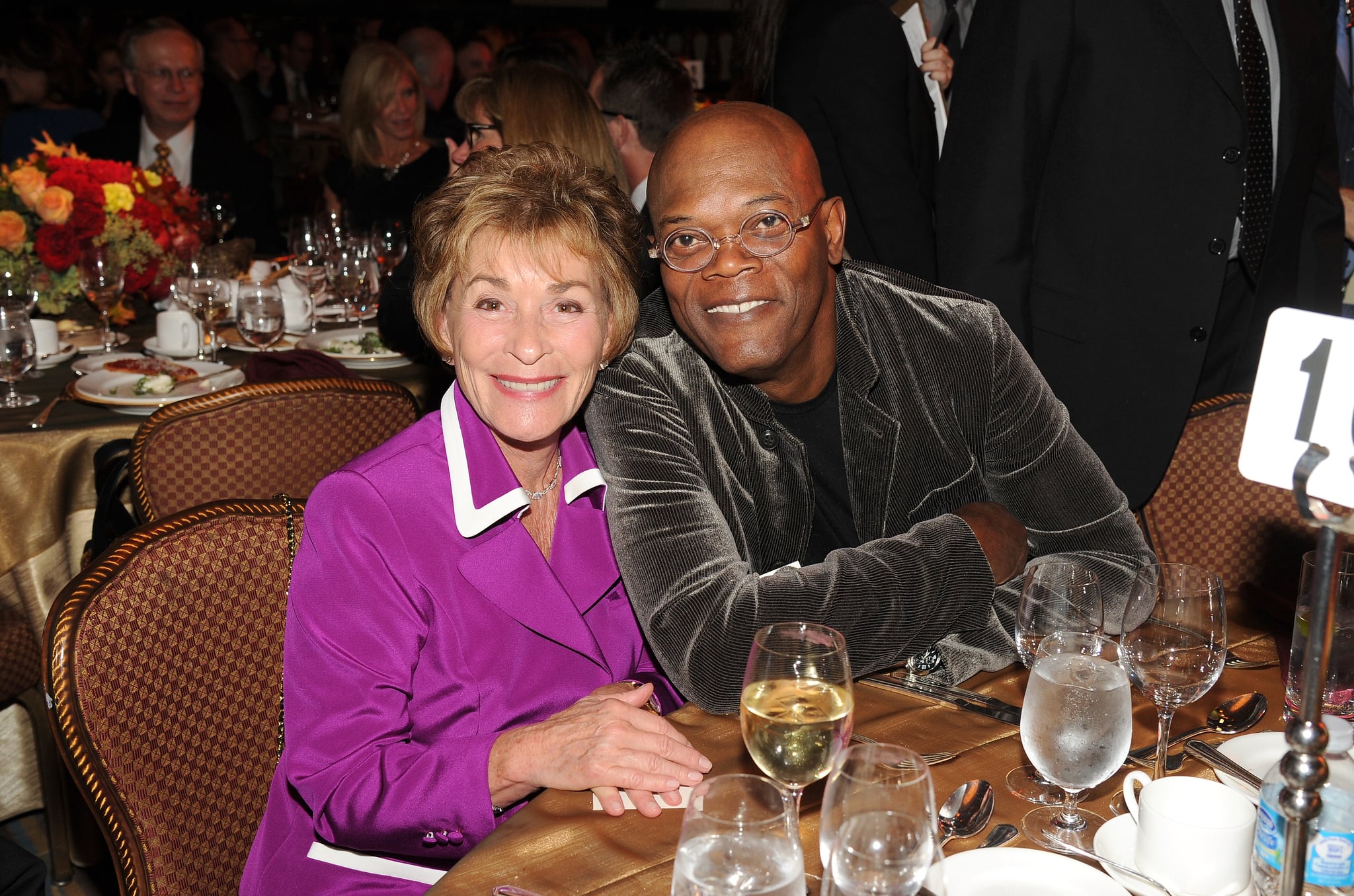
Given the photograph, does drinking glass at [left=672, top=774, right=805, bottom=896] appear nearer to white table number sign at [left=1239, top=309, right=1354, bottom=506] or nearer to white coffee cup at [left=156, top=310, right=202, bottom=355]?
white table number sign at [left=1239, top=309, right=1354, bottom=506]

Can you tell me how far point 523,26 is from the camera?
12398 millimetres

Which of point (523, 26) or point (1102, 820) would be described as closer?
point (1102, 820)

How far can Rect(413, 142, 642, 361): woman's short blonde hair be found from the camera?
1722 mm

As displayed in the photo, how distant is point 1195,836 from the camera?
1085 mm

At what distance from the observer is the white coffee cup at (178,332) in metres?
3.63

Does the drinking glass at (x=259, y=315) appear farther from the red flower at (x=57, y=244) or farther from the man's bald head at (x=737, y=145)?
the man's bald head at (x=737, y=145)

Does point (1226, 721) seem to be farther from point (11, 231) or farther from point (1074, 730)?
point (11, 231)

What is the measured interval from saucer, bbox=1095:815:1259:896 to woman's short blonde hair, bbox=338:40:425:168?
5116 millimetres

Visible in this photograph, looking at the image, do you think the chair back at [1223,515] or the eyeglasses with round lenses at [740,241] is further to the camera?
the chair back at [1223,515]

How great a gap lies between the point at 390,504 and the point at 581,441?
406 mm

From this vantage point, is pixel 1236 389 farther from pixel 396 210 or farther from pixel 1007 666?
pixel 396 210

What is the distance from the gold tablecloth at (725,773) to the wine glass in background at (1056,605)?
0.41ft

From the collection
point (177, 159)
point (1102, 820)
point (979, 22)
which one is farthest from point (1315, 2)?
point (177, 159)

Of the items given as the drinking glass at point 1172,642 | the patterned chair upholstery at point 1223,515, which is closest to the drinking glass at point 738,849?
the drinking glass at point 1172,642
